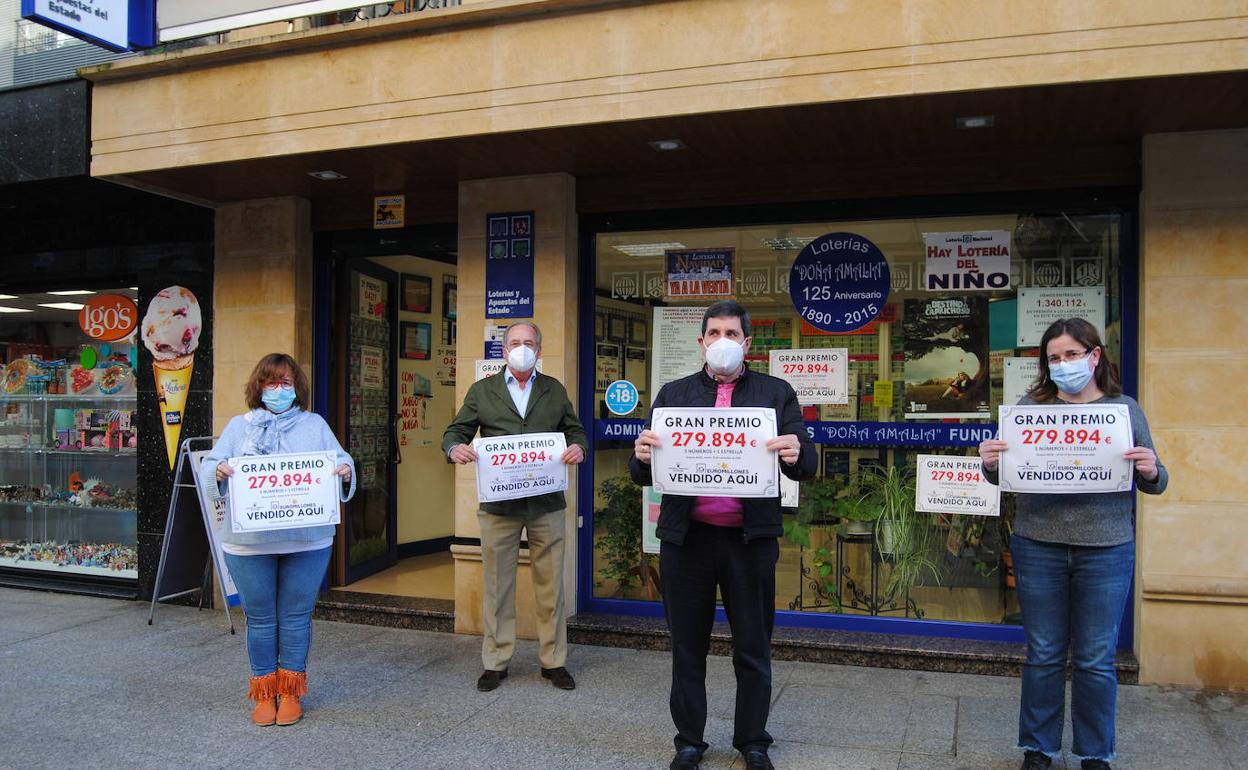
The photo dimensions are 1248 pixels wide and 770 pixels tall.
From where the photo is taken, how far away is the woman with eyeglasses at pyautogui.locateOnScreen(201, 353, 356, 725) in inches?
183

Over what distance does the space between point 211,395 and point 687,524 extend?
4.88 m

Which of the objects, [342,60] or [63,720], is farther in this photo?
[342,60]

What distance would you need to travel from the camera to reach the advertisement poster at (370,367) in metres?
7.95

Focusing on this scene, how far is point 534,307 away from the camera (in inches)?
251

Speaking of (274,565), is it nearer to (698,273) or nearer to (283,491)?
(283,491)

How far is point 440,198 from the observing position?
22.6 feet

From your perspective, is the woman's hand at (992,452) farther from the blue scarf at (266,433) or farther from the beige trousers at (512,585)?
the blue scarf at (266,433)

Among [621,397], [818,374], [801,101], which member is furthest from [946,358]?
[621,397]

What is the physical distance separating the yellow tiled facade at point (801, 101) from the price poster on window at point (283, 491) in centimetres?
180

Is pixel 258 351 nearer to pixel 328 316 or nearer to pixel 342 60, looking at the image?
pixel 328 316

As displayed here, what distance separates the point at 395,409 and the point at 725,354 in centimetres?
528

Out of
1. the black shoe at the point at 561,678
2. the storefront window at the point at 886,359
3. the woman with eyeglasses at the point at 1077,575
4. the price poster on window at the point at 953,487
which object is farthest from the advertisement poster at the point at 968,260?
the black shoe at the point at 561,678

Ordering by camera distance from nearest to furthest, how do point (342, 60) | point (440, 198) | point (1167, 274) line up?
point (1167, 274)
point (342, 60)
point (440, 198)

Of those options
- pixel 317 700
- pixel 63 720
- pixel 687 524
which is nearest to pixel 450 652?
Answer: pixel 317 700
